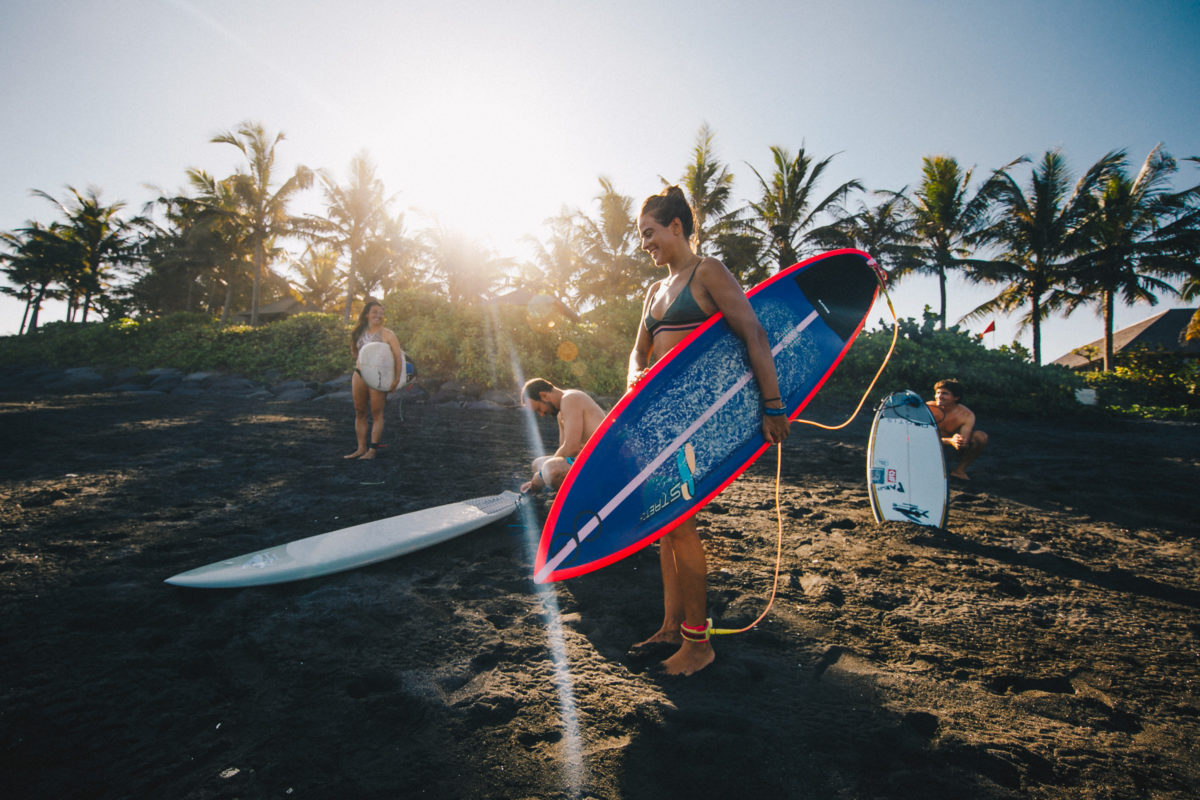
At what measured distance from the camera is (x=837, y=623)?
2229mm

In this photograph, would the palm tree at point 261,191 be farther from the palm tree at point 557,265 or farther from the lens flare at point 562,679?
the lens flare at point 562,679

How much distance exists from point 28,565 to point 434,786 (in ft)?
8.83

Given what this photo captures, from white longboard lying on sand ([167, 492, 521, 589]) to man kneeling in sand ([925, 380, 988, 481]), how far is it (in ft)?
13.4

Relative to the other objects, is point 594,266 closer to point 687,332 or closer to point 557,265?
point 557,265

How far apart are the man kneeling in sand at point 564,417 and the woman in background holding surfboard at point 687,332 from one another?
1.37 metres

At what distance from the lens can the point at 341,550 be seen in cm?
263

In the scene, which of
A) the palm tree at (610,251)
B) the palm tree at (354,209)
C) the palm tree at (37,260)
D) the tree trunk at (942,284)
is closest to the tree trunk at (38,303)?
the palm tree at (37,260)

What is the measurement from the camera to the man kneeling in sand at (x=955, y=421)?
449 centimetres

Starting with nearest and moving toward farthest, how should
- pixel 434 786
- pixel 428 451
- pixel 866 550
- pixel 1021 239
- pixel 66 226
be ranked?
pixel 434 786
pixel 866 550
pixel 428 451
pixel 1021 239
pixel 66 226

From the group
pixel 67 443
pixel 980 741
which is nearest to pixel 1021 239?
pixel 980 741

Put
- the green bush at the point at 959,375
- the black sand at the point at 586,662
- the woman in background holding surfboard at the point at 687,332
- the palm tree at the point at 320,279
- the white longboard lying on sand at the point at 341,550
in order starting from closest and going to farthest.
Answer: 1. the black sand at the point at 586,662
2. the woman in background holding surfboard at the point at 687,332
3. the white longboard lying on sand at the point at 341,550
4. the green bush at the point at 959,375
5. the palm tree at the point at 320,279

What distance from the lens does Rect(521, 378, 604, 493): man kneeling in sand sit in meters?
3.31

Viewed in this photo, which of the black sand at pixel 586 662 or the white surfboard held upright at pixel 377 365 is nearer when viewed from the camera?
the black sand at pixel 586 662

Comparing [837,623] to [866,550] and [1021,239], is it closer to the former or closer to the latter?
[866,550]
